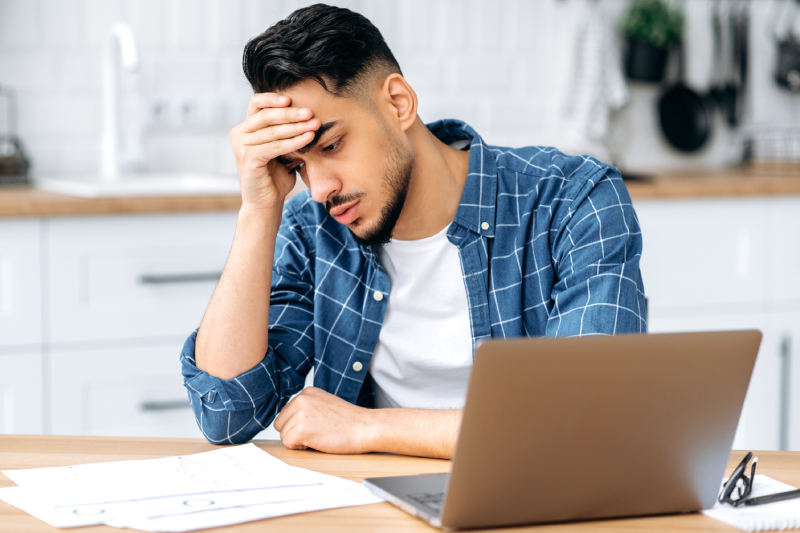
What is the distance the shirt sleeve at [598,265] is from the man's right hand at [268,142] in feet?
1.29

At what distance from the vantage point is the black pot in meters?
2.97

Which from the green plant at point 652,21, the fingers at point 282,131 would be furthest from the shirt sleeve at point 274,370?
the green plant at point 652,21

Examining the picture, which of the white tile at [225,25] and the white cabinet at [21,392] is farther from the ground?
the white tile at [225,25]

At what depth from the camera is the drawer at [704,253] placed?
2398 millimetres

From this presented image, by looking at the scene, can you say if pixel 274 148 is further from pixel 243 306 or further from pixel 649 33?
pixel 649 33

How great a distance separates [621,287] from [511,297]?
0.20 meters

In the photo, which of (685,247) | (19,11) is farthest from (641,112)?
(19,11)

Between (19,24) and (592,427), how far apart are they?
228 cm

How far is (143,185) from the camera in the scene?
2.28m

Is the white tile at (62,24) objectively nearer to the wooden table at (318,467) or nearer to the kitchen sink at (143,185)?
the kitchen sink at (143,185)

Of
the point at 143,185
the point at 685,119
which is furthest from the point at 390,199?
the point at 685,119

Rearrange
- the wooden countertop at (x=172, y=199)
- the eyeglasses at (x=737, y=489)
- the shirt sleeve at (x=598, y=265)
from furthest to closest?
the wooden countertop at (x=172, y=199) → the shirt sleeve at (x=598, y=265) → the eyeglasses at (x=737, y=489)

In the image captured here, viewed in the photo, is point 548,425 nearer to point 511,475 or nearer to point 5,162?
point 511,475

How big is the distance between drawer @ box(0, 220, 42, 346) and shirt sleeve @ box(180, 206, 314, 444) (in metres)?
0.77
